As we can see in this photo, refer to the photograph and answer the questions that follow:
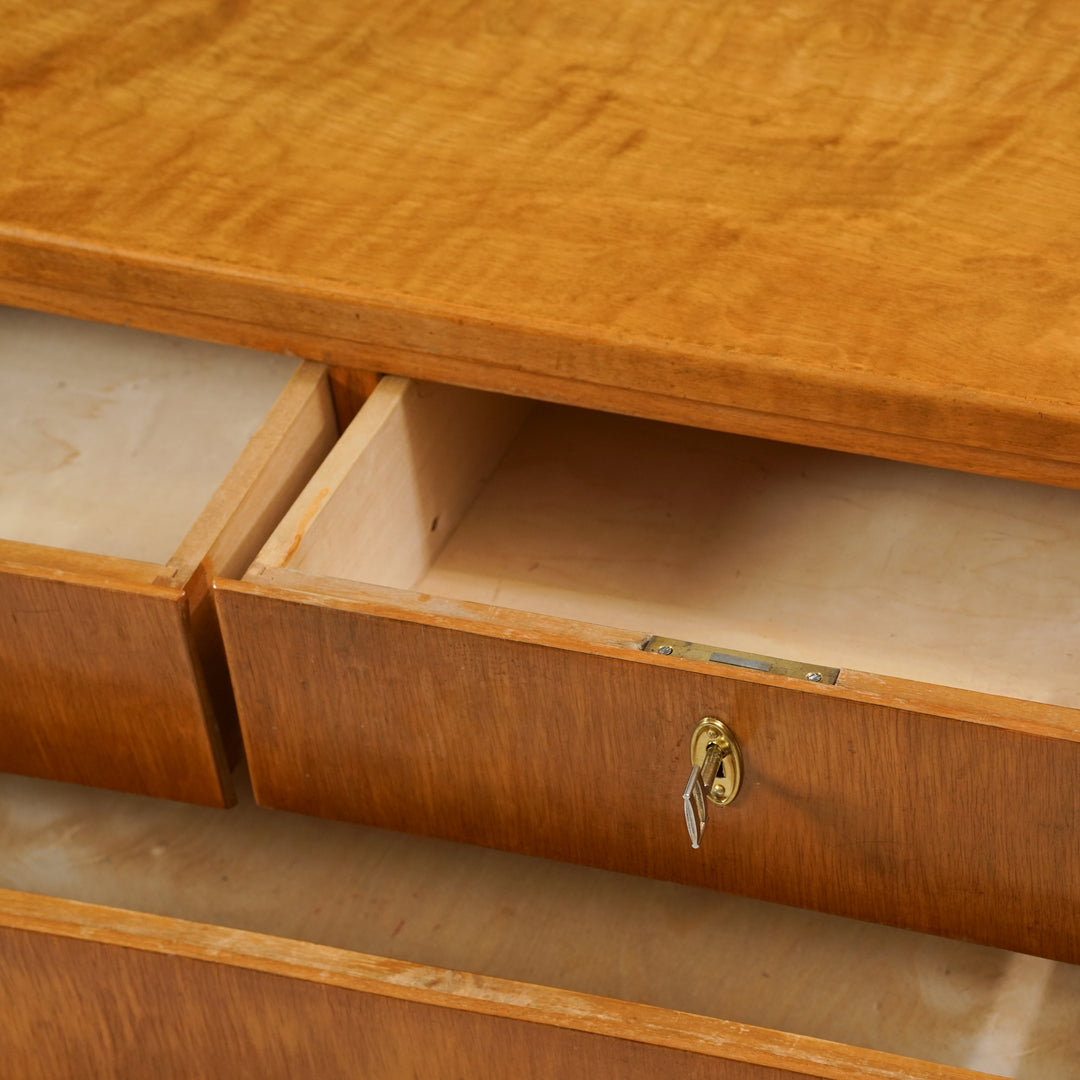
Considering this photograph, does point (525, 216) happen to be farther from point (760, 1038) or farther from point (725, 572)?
point (760, 1038)

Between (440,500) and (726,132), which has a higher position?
(726,132)

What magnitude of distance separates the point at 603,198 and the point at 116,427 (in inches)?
12.1

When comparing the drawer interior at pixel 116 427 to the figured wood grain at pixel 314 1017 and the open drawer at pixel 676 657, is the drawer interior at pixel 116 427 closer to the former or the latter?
the open drawer at pixel 676 657

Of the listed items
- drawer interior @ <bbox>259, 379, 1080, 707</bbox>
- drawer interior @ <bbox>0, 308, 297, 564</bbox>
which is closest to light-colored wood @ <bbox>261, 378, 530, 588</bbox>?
drawer interior @ <bbox>259, 379, 1080, 707</bbox>

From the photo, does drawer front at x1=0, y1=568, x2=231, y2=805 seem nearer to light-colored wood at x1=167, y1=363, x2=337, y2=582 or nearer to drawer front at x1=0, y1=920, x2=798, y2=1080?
light-colored wood at x1=167, y1=363, x2=337, y2=582

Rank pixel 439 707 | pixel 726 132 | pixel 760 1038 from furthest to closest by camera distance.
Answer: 1. pixel 726 132
2. pixel 439 707
3. pixel 760 1038

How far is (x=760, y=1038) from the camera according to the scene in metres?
0.54

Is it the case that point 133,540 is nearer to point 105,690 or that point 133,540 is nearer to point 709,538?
point 105,690

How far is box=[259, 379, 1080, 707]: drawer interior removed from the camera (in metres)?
0.75

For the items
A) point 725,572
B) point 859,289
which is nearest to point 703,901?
point 725,572

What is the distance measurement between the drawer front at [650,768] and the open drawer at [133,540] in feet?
0.11

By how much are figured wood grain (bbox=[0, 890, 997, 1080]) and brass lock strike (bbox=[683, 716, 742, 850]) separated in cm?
8

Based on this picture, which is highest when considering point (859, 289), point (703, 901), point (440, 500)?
point (859, 289)

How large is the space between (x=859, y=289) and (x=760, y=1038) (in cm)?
30
